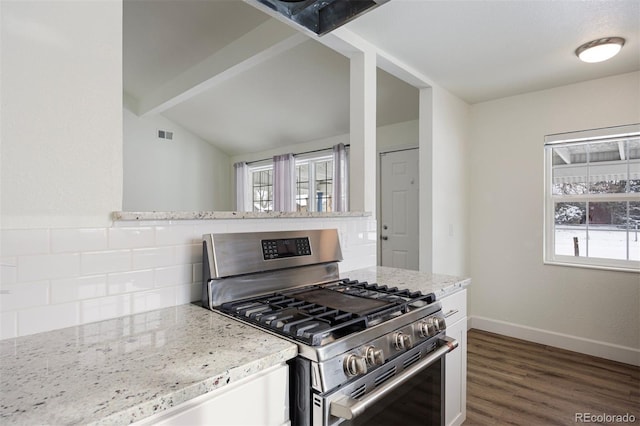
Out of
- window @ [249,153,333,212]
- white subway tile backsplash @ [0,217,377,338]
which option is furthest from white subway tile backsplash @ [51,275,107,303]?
window @ [249,153,333,212]

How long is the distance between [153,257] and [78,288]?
0.24 m

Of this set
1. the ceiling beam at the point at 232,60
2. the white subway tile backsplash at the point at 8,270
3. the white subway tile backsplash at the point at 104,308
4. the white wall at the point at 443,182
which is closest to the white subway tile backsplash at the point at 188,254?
the white subway tile backsplash at the point at 104,308

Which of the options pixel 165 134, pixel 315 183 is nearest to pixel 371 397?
pixel 315 183

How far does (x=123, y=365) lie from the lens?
791mm

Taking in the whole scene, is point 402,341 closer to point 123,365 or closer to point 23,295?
point 123,365

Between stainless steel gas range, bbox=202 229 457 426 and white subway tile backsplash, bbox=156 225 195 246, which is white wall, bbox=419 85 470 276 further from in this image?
white subway tile backsplash, bbox=156 225 195 246

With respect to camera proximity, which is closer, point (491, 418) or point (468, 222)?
point (491, 418)

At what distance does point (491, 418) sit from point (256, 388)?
1845mm

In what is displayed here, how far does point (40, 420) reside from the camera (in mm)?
579

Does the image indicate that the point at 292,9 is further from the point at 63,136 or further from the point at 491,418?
the point at 491,418

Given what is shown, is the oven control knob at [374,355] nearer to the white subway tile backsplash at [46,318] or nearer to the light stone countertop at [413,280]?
the light stone countertop at [413,280]

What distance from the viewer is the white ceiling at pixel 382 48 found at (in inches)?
78.7

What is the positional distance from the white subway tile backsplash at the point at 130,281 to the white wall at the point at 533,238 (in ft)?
10.9

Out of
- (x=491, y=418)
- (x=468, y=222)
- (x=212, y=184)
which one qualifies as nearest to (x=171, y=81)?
(x=212, y=184)
